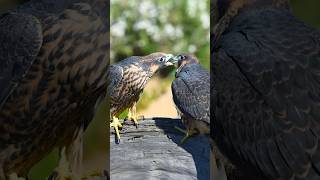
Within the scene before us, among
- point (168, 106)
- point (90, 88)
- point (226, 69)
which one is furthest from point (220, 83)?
point (90, 88)

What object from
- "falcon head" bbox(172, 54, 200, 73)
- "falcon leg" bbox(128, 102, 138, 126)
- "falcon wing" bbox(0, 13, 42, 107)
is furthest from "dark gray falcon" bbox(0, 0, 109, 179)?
"falcon head" bbox(172, 54, 200, 73)

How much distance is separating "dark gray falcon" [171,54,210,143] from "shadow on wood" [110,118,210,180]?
0.12 feet

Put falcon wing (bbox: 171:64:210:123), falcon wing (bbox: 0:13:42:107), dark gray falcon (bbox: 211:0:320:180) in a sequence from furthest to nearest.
→ falcon wing (bbox: 171:64:210:123)
falcon wing (bbox: 0:13:42:107)
dark gray falcon (bbox: 211:0:320:180)

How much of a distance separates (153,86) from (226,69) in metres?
0.31

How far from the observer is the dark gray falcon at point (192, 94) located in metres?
1.75

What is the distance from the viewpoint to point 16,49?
1.60 m

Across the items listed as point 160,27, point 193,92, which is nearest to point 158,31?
point 160,27

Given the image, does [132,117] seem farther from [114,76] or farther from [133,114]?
[114,76]

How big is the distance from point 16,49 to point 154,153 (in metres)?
0.58

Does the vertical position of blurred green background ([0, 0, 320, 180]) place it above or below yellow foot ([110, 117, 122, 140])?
above

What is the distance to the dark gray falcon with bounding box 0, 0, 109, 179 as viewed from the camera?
63.9 inches

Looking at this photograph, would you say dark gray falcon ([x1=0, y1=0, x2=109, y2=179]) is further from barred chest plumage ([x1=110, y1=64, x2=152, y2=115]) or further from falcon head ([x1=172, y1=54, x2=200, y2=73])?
falcon head ([x1=172, y1=54, x2=200, y2=73])

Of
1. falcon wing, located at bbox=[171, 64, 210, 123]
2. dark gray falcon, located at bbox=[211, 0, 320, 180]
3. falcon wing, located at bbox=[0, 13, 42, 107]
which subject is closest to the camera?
dark gray falcon, located at bbox=[211, 0, 320, 180]

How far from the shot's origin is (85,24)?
1.70 m
